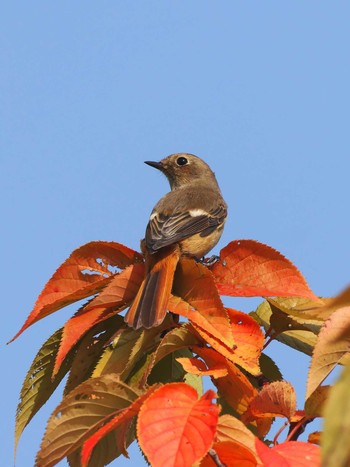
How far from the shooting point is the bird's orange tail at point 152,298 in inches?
111

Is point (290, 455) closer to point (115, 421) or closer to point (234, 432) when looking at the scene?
point (234, 432)

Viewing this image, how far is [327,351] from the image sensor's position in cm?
228

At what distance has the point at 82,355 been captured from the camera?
10.1 feet

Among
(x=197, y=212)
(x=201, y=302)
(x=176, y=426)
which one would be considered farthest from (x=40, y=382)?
(x=197, y=212)

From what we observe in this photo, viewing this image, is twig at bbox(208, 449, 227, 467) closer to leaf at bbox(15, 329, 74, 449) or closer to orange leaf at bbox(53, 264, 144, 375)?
orange leaf at bbox(53, 264, 144, 375)

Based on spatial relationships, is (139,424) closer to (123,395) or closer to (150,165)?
(123,395)

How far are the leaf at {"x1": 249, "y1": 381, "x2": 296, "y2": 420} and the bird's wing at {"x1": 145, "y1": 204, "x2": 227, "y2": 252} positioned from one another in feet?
5.73

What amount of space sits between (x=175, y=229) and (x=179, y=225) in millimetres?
162

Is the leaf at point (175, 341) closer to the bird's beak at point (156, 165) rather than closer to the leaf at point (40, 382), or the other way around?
the leaf at point (40, 382)

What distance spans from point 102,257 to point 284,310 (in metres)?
0.90

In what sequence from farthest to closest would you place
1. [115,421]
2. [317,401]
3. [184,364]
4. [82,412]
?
[184,364]
[317,401]
[82,412]
[115,421]

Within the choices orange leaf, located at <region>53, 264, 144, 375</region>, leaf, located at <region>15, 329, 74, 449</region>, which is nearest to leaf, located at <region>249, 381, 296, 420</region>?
orange leaf, located at <region>53, 264, 144, 375</region>

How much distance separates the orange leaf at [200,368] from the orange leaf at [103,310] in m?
0.45

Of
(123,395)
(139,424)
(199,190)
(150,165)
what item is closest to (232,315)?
(123,395)
